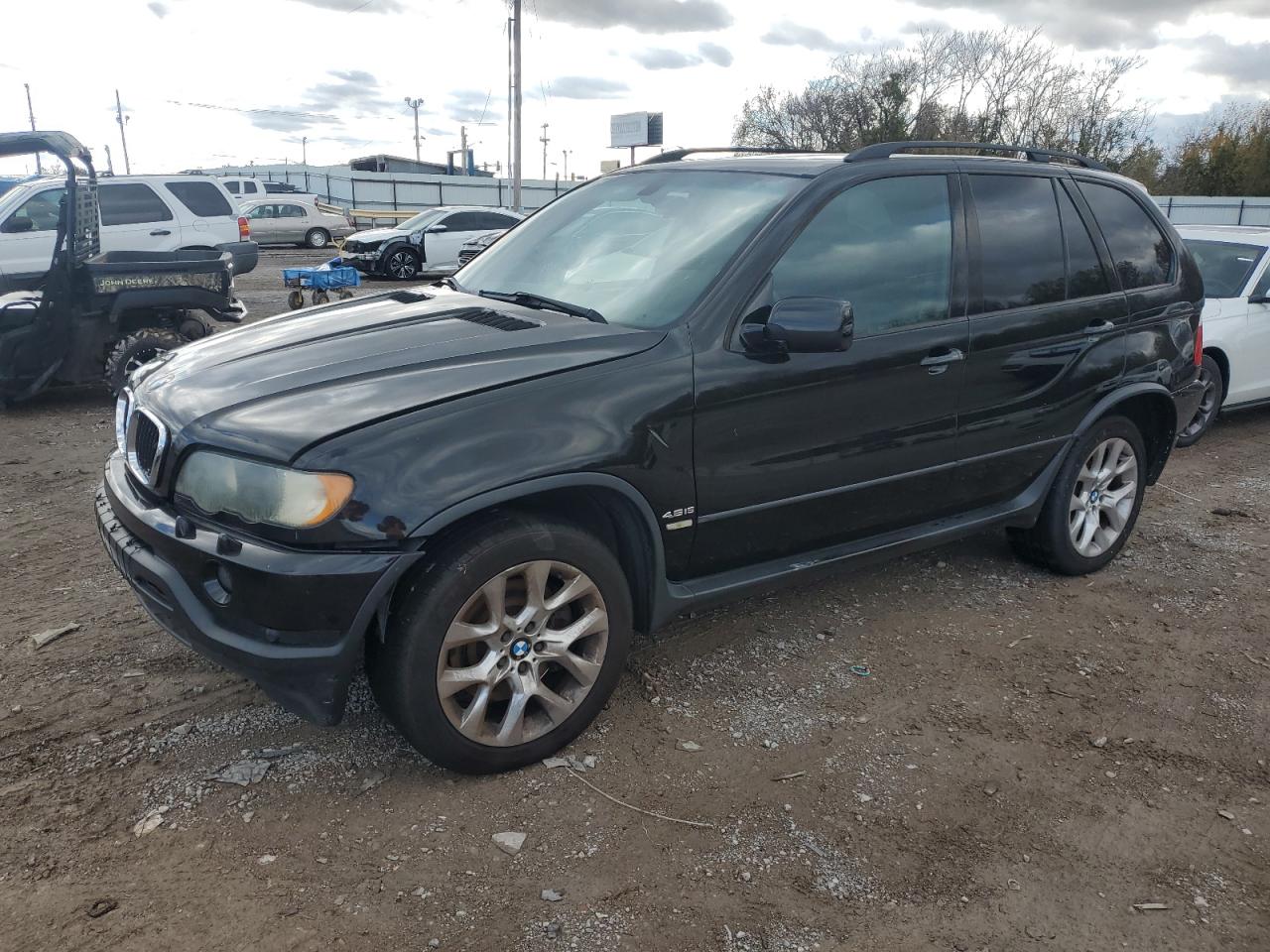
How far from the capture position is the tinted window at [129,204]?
43.0ft

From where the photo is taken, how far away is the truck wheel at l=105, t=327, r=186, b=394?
7422 mm

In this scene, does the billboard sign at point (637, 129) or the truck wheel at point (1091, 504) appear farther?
the billboard sign at point (637, 129)

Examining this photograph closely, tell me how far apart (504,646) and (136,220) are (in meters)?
13.0

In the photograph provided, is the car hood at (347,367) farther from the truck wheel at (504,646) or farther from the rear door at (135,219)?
the rear door at (135,219)

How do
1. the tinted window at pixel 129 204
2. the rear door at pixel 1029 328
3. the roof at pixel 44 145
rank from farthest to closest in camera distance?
the tinted window at pixel 129 204
the roof at pixel 44 145
the rear door at pixel 1029 328

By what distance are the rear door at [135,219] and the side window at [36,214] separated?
0.60 metres

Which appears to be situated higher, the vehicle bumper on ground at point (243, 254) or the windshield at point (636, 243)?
the windshield at point (636, 243)

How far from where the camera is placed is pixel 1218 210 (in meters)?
28.9

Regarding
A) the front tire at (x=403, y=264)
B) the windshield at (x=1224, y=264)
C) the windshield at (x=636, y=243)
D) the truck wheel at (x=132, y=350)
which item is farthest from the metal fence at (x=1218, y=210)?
the windshield at (x=636, y=243)

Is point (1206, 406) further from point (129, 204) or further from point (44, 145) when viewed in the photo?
point (129, 204)

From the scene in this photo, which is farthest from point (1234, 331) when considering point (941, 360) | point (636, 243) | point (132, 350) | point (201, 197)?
point (201, 197)

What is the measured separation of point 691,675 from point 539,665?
0.87m

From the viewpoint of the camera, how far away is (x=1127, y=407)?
461cm

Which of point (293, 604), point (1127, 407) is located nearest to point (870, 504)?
point (1127, 407)
